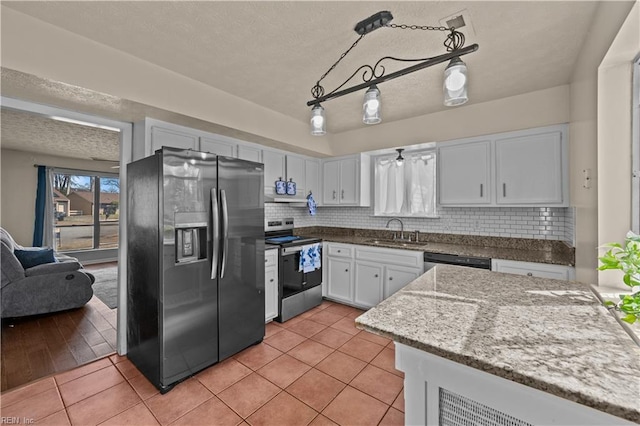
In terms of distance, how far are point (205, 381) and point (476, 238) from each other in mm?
3318

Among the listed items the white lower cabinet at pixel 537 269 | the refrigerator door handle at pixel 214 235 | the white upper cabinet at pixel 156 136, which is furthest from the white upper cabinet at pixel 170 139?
the white lower cabinet at pixel 537 269

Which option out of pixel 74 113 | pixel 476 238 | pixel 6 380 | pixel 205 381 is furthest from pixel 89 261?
pixel 476 238

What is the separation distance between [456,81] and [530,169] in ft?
7.06

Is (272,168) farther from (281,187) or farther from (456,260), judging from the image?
(456,260)

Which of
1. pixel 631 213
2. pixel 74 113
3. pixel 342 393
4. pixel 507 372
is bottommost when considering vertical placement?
pixel 342 393

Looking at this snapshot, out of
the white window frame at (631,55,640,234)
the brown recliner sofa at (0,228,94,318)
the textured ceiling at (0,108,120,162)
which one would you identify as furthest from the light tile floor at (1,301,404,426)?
the textured ceiling at (0,108,120,162)

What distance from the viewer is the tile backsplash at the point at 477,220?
2906 mm

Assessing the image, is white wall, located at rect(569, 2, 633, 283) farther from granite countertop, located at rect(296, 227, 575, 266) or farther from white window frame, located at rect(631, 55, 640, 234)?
granite countertop, located at rect(296, 227, 575, 266)

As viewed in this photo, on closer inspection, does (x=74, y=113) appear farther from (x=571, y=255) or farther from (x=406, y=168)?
(x=571, y=255)

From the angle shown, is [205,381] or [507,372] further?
[205,381]

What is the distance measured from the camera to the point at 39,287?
3.26 meters

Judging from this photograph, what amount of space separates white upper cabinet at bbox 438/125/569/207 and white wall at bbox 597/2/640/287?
3.81 feet

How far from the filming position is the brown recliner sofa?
3.09 m

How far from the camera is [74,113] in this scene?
2.32 m
